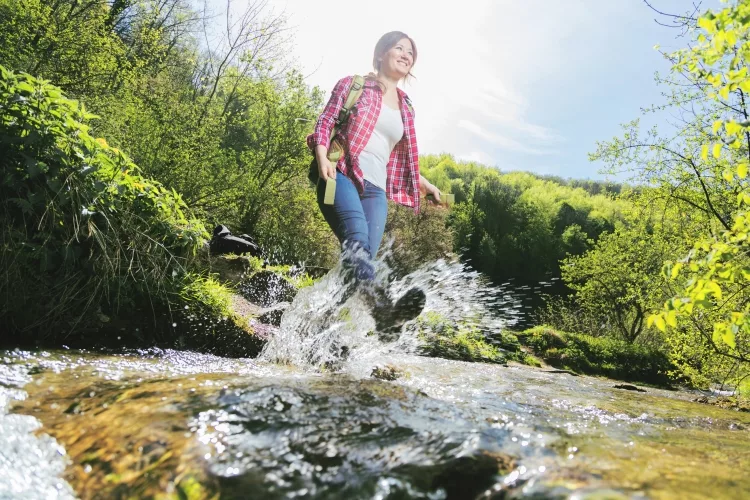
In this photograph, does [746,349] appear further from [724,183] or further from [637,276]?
[637,276]

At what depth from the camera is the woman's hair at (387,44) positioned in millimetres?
4484

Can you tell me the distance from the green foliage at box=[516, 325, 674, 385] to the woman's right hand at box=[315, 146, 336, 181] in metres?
10.4

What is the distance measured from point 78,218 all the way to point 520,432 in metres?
2.53

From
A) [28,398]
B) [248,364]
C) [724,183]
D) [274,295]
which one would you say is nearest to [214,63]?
[274,295]

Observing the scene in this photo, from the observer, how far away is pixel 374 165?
4.19 m

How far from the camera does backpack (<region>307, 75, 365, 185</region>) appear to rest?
4.06 m

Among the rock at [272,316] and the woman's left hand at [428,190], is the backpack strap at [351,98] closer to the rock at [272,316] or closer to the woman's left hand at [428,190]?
the woman's left hand at [428,190]

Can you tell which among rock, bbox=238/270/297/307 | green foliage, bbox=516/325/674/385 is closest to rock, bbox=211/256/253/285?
rock, bbox=238/270/297/307

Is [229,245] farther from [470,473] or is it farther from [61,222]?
[470,473]

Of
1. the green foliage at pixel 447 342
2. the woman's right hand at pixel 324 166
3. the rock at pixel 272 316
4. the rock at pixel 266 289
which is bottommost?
the green foliage at pixel 447 342

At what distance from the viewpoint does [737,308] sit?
6.56m

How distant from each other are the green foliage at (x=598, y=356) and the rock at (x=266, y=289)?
28.8ft

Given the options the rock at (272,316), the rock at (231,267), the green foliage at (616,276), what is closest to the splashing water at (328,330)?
the rock at (272,316)

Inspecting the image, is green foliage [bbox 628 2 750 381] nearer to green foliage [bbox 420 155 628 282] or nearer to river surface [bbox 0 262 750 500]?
river surface [bbox 0 262 750 500]
